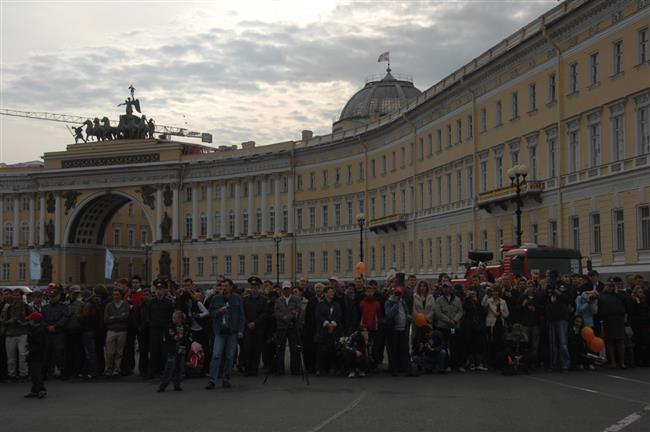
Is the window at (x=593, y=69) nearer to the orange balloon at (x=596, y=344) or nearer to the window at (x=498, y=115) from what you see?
the window at (x=498, y=115)

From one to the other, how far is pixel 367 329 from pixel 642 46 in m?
22.4

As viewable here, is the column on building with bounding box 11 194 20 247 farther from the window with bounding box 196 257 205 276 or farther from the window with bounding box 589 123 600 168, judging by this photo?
the window with bounding box 589 123 600 168

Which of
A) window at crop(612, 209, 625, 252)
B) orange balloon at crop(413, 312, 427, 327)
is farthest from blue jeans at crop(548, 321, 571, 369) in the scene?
window at crop(612, 209, 625, 252)

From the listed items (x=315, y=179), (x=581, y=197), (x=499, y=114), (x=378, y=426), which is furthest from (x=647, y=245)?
(x=315, y=179)

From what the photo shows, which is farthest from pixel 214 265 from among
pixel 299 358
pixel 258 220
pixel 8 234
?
pixel 299 358

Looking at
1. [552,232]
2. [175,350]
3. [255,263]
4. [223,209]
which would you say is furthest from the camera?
[223,209]

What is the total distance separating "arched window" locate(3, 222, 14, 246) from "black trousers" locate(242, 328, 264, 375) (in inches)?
3619

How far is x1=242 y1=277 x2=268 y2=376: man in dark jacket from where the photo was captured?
22.4 metres

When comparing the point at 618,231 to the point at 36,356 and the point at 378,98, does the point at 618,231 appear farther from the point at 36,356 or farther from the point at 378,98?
the point at 378,98

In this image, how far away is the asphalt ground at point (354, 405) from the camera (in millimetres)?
14180

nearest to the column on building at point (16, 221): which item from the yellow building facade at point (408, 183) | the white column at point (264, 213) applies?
the yellow building facade at point (408, 183)

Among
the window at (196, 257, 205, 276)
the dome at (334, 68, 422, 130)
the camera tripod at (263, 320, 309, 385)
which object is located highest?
the dome at (334, 68, 422, 130)

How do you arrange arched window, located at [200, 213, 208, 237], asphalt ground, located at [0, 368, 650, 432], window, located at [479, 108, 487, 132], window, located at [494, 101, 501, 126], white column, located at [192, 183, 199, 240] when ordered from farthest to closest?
white column, located at [192, 183, 199, 240], arched window, located at [200, 213, 208, 237], window, located at [479, 108, 487, 132], window, located at [494, 101, 501, 126], asphalt ground, located at [0, 368, 650, 432]

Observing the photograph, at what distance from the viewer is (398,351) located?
72.3 ft
